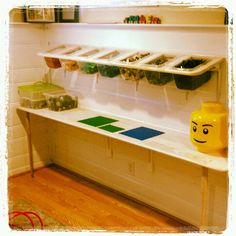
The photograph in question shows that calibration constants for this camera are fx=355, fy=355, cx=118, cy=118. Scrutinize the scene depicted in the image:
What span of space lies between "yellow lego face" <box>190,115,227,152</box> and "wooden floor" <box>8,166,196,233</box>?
0.83 metres

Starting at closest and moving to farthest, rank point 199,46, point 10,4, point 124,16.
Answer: point 10,4, point 199,46, point 124,16

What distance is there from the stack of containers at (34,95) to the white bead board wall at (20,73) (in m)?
0.10

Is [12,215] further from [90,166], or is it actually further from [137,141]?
[137,141]

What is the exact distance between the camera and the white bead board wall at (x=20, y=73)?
10.9ft

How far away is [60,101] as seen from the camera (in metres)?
3.15

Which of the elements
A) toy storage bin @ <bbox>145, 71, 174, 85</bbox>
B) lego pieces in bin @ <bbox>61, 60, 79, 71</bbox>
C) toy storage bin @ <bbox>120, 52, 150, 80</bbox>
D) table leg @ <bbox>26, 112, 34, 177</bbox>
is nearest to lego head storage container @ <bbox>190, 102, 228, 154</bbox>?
toy storage bin @ <bbox>145, 71, 174, 85</bbox>

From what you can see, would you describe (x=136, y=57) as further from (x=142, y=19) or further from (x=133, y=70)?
(x=142, y=19)

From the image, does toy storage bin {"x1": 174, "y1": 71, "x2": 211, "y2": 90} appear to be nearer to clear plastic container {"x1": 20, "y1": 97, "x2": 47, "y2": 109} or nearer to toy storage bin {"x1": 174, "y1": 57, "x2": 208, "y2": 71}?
toy storage bin {"x1": 174, "y1": 57, "x2": 208, "y2": 71}

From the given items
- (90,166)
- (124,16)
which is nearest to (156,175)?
(90,166)

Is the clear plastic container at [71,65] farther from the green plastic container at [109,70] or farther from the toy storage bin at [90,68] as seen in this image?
the green plastic container at [109,70]

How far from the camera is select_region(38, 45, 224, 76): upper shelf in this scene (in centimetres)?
213

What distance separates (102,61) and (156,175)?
0.98 m

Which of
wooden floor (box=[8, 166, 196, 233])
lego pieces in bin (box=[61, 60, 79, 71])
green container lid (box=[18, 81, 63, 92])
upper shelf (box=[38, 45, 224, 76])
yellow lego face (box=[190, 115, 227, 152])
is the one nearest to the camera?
yellow lego face (box=[190, 115, 227, 152])

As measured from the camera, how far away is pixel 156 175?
110 inches
